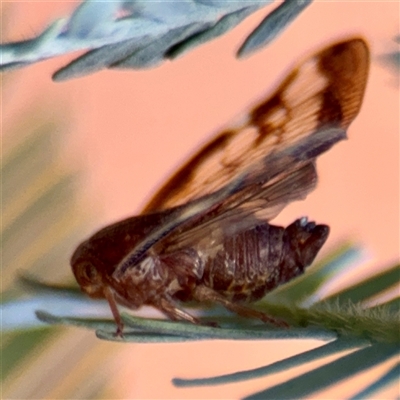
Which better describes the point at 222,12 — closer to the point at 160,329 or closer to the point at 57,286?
the point at 160,329

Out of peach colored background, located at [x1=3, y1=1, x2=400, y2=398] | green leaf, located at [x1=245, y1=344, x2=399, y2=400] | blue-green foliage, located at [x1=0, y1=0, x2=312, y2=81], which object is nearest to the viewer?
blue-green foliage, located at [x1=0, y1=0, x2=312, y2=81]

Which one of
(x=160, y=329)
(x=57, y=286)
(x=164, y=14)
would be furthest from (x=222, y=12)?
(x=57, y=286)

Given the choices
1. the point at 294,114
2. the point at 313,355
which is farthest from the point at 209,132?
the point at 313,355

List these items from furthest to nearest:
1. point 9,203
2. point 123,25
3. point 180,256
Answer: point 9,203 → point 180,256 → point 123,25

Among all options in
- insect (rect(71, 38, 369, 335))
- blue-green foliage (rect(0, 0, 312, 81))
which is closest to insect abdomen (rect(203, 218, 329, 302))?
insect (rect(71, 38, 369, 335))

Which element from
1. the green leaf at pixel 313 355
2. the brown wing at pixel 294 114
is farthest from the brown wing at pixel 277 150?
the green leaf at pixel 313 355

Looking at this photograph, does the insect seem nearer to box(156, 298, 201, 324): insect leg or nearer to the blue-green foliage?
box(156, 298, 201, 324): insect leg
